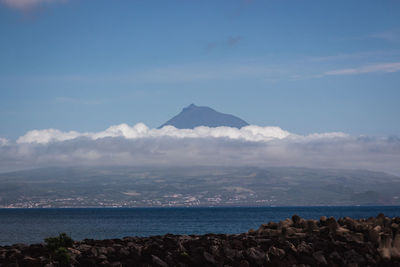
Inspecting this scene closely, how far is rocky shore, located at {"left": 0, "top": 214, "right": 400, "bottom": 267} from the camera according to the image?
65.9 feet

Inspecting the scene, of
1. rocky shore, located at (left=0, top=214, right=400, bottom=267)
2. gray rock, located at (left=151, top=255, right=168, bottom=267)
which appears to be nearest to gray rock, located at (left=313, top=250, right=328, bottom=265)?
rocky shore, located at (left=0, top=214, right=400, bottom=267)

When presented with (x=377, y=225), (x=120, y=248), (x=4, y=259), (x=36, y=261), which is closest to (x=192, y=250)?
(x=120, y=248)

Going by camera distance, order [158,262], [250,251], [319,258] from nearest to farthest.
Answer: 1. [158,262]
2. [250,251]
3. [319,258]

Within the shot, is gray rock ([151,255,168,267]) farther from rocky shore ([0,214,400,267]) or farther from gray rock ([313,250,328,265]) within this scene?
gray rock ([313,250,328,265])

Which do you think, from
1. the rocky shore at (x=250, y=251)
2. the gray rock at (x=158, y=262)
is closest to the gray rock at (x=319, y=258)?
the rocky shore at (x=250, y=251)

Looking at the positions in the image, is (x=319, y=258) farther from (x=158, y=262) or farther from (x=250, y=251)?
(x=158, y=262)

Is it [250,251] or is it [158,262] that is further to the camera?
[250,251]

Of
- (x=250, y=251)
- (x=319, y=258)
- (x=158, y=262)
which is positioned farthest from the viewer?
(x=319, y=258)

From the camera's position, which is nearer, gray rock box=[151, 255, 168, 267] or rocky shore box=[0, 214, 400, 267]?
gray rock box=[151, 255, 168, 267]

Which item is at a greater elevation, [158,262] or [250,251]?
[250,251]

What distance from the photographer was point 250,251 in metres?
20.5

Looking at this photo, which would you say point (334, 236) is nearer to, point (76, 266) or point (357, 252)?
point (357, 252)

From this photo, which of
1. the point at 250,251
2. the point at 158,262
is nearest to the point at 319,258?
the point at 250,251

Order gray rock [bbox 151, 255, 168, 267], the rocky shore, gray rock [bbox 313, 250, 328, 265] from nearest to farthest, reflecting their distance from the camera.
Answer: gray rock [bbox 151, 255, 168, 267]
the rocky shore
gray rock [bbox 313, 250, 328, 265]
